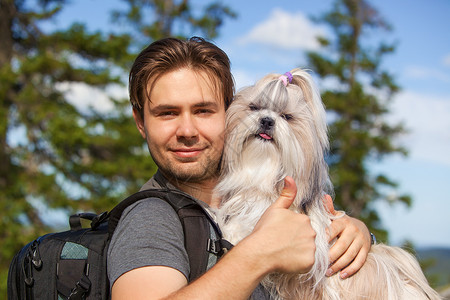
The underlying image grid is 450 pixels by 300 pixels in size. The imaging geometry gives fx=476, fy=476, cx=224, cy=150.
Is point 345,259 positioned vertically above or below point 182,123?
below

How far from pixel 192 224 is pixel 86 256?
1.63ft

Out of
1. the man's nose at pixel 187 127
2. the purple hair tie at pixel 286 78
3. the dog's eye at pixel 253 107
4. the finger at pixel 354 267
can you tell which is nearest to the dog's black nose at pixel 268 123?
the dog's eye at pixel 253 107

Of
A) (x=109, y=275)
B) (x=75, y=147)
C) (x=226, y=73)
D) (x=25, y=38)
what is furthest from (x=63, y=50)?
(x=109, y=275)

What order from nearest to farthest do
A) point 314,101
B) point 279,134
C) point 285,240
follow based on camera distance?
point 285,240, point 279,134, point 314,101

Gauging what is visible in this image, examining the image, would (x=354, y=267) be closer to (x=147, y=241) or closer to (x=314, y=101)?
(x=314, y=101)

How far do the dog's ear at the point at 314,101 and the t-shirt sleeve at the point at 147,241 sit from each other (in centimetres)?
109

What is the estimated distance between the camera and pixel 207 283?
1740 millimetres

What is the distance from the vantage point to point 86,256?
2.11 meters

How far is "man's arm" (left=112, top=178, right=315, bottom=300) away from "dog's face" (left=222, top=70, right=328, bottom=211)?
68 centimetres

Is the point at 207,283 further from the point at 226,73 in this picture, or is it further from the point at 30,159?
the point at 30,159

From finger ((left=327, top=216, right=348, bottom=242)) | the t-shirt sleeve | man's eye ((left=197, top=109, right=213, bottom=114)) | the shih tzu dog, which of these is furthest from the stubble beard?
finger ((left=327, top=216, right=348, bottom=242))

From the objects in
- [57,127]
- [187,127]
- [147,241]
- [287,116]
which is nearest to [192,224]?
[147,241]

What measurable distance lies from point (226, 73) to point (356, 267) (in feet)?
4.32

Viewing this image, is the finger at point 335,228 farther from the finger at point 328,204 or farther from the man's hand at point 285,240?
the man's hand at point 285,240
